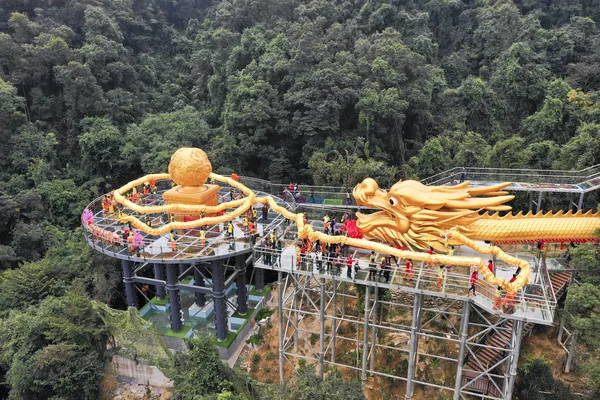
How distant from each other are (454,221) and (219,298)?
10.2 meters

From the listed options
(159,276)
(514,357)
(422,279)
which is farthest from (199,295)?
(514,357)

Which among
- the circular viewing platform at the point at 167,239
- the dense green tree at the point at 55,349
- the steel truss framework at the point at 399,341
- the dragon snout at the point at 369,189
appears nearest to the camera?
the steel truss framework at the point at 399,341

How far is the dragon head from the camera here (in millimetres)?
15812

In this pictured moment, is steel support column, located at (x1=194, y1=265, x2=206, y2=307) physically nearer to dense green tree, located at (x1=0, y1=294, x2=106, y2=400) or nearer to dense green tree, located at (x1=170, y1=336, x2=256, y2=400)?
dense green tree, located at (x1=0, y1=294, x2=106, y2=400)

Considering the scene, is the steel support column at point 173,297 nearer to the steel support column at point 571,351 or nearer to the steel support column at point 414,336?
the steel support column at point 414,336

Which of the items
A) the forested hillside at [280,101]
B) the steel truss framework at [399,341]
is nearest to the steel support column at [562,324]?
the steel truss framework at [399,341]

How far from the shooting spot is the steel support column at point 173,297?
1930 centimetres

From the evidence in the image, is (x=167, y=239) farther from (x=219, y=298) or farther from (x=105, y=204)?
(x=105, y=204)

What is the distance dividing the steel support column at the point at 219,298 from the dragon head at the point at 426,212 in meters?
6.51

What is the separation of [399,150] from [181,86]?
24.1 m

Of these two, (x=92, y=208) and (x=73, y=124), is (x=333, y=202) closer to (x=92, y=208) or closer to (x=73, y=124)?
(x=92, y=208)

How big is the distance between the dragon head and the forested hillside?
11.6 meters

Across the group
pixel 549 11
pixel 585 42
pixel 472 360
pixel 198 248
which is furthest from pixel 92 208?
pixel 549 11

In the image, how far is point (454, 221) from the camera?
1584 centimetres
